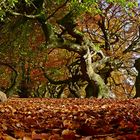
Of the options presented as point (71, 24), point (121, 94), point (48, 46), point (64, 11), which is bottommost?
point (121, 94)

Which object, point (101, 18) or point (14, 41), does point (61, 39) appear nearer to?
point (14, 41)

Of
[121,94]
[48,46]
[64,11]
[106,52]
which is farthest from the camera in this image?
[121,94]

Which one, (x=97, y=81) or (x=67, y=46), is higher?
(x=67, y=46)

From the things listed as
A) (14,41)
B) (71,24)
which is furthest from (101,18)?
(71,24)

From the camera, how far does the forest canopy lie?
62.0 ft

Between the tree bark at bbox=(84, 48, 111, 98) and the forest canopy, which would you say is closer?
the forest canopy

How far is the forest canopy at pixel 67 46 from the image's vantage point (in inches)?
744

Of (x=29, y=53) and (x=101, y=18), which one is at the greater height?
(x=101, y=18)

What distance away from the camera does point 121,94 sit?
120ft

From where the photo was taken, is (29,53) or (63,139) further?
(29,53)

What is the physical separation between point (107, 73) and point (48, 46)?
6348mm

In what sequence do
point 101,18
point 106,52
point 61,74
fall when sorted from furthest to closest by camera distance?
point 61,74, point 101,18, point 106,52

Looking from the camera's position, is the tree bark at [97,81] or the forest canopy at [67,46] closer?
the forest canopy at [67,46]

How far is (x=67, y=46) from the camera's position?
19.2 metres
